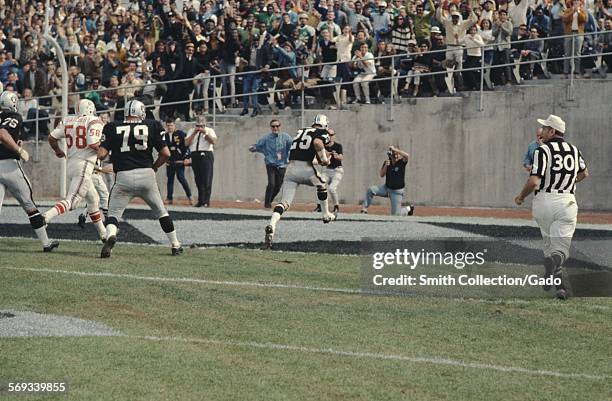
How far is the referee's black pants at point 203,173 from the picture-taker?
81.3ft

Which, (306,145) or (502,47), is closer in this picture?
(306,145)

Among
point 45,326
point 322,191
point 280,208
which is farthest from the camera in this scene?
point 322,191

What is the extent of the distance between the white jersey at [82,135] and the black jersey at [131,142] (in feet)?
4.30

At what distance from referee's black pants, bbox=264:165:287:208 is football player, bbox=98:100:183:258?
9751 millimetres

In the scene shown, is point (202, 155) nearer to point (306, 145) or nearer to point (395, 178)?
point (395, 178)

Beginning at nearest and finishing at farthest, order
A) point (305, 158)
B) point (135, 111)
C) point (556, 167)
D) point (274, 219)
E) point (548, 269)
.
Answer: point (556, 167) < point (548, 269) < point (135, 111) < point (274, 219) < point (305, 158)

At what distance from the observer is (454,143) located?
2631 centimetres

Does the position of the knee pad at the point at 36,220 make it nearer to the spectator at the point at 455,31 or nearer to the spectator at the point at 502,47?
the spectator at the point at 455,31

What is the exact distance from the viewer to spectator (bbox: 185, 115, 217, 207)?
2469 centimetres

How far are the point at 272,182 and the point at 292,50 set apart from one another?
3.39m

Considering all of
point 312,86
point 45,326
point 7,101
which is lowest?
point 45,326

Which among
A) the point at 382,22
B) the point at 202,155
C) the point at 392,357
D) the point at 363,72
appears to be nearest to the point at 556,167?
the point at 392,357

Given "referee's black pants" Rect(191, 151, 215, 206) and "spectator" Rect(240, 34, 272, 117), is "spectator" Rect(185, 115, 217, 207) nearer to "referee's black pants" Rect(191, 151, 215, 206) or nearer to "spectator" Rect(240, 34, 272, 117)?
"referee's black pants" Rect(191, 151, 215, 206)

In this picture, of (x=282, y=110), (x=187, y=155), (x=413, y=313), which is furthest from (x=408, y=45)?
(x=413, y=313)
